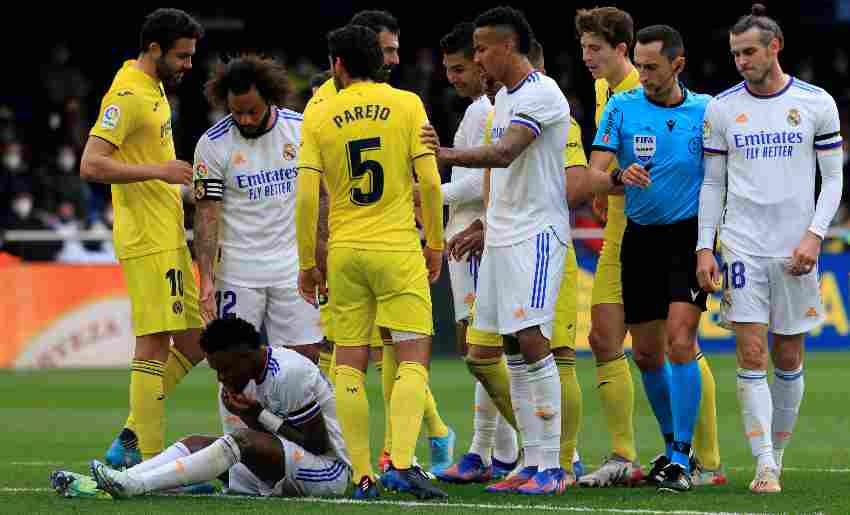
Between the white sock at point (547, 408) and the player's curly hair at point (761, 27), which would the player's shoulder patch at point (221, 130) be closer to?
the white sock at point (547, 408)

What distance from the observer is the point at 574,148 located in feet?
29.0

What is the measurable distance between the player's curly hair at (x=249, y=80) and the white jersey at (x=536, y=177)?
1.34m

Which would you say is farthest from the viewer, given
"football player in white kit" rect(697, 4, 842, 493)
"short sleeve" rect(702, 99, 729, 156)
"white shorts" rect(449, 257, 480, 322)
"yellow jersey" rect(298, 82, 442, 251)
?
"white shorts" rect(449, 257, 480, 322)

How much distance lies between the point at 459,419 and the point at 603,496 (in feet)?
16.7

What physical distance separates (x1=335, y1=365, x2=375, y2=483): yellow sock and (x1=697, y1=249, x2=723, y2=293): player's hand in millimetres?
1775

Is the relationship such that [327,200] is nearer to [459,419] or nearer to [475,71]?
[475,71]

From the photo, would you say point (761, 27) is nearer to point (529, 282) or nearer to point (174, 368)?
point (529, 282)

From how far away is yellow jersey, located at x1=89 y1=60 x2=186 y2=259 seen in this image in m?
9.12

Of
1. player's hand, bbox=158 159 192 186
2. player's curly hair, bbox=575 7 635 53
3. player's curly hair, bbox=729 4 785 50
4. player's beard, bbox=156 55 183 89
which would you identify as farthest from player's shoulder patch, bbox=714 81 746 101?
player's beard, bbox=156 55 183 89

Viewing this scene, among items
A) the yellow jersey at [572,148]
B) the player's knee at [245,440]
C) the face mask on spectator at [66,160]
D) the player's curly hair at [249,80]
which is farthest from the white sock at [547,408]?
the face mask on spectator at [66,160]

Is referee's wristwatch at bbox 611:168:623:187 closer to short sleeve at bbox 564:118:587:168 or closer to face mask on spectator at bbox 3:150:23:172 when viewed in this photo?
short sleeve at bbox 564:118:587:168

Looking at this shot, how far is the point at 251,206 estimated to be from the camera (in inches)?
358

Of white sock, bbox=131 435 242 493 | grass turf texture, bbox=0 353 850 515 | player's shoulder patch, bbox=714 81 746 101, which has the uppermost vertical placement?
player's shoulder patch, bbox=714 81 746 101

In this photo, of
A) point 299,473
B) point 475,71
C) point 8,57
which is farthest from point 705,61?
point 299,473
